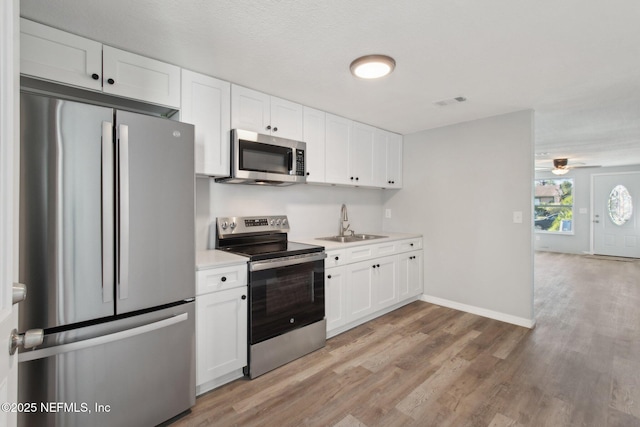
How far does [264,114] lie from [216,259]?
4.37 feet

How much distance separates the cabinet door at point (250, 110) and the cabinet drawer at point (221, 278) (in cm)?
116

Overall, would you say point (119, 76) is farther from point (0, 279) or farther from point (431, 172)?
point (431, 172)

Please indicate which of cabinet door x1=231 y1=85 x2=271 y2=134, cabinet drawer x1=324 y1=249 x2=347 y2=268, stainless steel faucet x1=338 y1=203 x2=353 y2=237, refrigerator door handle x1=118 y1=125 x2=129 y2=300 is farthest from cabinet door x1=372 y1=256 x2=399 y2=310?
refrigerator door handle x1=118 y1=125 x2=129 y2=300

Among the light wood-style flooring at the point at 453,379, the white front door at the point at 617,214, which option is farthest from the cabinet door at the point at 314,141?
the white front door at the point at 617,214

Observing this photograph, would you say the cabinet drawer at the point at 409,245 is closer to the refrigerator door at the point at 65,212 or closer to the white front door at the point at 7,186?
the refrigerator door at the point at 65,212

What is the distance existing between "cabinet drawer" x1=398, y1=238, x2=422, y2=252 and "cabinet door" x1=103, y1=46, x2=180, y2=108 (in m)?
2.77

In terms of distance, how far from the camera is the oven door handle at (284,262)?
2.23 meters

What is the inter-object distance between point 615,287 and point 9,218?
267 inches

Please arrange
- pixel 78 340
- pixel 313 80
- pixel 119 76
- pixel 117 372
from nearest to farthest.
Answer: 1. pixel 78 340
2. pixel 117 372
3. pixel 119 76
4. pixel 313 80

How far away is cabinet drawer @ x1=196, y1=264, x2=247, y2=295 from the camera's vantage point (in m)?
2.00

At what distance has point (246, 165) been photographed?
2482 millimetres

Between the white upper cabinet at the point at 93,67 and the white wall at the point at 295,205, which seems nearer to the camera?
the white upper cabinet at the point at 93,67

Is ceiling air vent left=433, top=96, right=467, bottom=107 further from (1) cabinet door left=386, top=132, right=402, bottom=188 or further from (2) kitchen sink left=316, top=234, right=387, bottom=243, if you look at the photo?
(2) kitchen sink left=316, top=234, right=387, bottom=243

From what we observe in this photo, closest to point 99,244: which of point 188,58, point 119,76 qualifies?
point 119,76
